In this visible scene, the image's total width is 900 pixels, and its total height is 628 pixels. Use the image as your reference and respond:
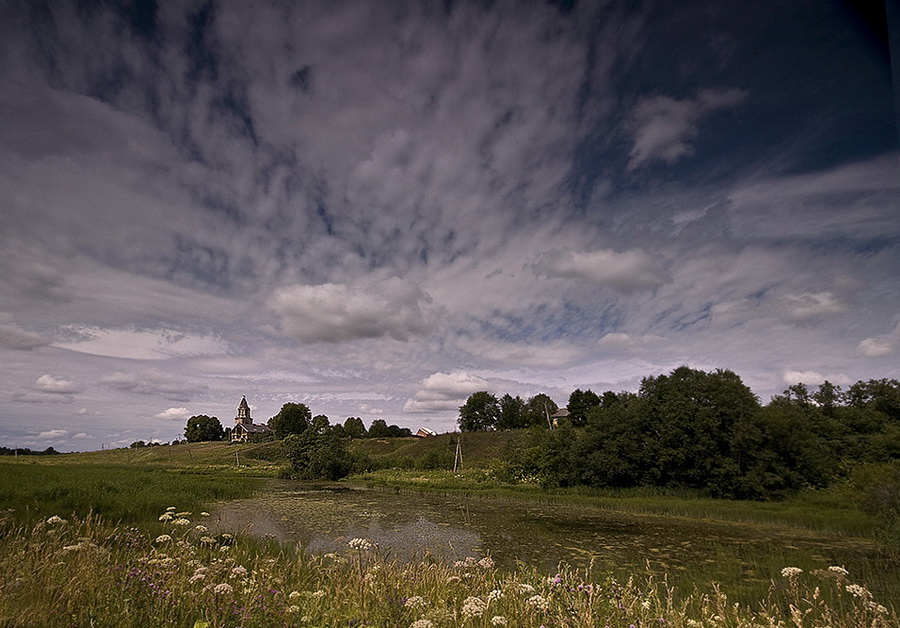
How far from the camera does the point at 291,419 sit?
99.6m

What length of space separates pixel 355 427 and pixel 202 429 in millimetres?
46094

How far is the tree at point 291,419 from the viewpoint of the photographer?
324 ft

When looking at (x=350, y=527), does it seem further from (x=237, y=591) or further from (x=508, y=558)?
(x=237, y=591)

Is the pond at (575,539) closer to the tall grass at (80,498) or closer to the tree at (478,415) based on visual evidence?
the tall grass at (80,498)

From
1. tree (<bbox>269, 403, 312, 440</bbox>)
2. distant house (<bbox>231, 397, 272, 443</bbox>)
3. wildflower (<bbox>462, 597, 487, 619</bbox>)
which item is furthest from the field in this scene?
distant house (<bbox>231, 397, 272, 443</bbox>)

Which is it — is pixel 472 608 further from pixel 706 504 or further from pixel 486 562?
pixel 706 504

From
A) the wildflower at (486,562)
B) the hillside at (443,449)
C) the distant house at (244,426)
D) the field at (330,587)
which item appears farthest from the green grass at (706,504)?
the distant house at (244,426)

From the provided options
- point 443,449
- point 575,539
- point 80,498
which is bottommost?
point 443,449

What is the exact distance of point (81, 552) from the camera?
19.9ft

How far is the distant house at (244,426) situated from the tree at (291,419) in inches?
1041

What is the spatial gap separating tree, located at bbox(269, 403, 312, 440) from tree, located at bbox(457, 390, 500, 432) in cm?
3429

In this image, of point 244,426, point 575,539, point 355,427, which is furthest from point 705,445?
point 244,426

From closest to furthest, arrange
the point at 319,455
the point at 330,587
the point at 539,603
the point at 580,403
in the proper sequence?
1. the point at 539,603
2. the point at 330,587
3. the point at 319,455
4. the point at 580,403

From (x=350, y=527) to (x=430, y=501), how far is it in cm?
1200
